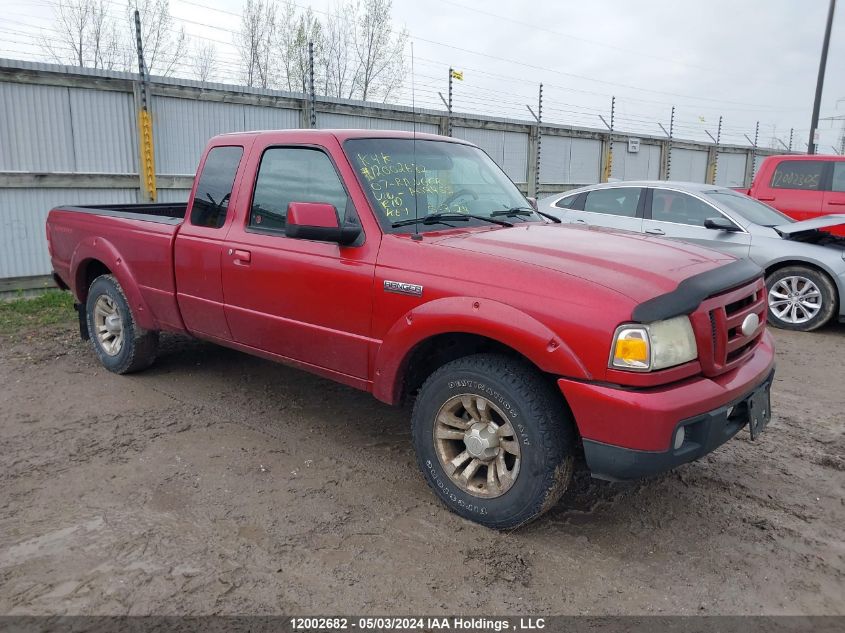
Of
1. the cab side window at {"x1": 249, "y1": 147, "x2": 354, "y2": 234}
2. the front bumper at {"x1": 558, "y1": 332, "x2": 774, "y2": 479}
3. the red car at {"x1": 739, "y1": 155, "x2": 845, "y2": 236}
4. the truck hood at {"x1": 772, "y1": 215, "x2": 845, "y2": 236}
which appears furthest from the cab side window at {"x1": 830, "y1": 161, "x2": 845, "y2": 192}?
the cab side window at {"x1": 249, "y1": 147, "x2": 354, "y2": 234}

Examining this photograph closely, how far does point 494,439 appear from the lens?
Result: 314 centimetres

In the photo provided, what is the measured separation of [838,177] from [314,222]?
8.87 metres

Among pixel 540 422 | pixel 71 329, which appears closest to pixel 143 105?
pixel 71 329

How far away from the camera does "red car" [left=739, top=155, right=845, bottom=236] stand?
9.39 meters

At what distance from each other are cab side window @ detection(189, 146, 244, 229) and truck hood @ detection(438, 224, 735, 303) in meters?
1.78

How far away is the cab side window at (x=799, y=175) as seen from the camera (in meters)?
9.57

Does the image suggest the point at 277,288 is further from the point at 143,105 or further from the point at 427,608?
the point at 143,105

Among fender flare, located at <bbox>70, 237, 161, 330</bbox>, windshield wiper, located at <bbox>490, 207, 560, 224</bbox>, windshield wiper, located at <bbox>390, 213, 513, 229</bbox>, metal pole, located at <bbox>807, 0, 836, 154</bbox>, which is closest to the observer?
windshield wiper, located at <bbox>390, 213, 513, 229</bbox>

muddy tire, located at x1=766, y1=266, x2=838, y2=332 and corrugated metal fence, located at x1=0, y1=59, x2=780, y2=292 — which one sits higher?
corrugated metal fence, located at x1=0, y1=59, x2=780, y2=292

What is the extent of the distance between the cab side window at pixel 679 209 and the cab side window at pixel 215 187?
539 cm

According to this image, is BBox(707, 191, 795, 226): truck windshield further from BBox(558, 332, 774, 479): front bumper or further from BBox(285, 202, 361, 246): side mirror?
BBox(285, 202, 361, 246): side mirror

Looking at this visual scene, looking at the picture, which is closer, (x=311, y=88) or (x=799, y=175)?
(x=799, y=175)

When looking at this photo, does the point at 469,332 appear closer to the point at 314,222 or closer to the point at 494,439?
the point at 494,439

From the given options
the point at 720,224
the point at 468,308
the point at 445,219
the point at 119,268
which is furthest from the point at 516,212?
the point at 720,224
